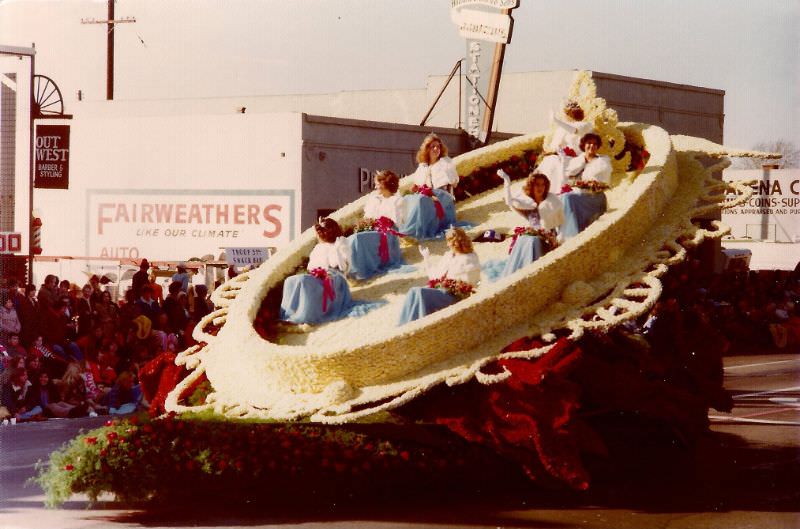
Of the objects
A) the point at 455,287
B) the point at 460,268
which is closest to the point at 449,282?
the point at 455,287

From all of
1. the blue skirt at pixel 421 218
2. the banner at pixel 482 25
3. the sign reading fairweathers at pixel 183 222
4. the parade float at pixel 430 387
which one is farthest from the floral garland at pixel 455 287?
the sign reading fairweathers at pixel 183 222

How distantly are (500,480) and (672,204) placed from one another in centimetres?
391

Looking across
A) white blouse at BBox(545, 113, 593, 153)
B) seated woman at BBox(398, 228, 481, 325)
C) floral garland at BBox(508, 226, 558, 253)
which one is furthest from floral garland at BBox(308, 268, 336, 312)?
white blouse at BBox(545, 113, 593, 153)

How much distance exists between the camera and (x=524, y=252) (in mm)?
11258

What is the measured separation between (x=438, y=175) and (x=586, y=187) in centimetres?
181

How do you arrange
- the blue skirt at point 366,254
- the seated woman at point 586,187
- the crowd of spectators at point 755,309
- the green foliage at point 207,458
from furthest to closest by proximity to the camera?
the crowd of spectators at point 755,309
the blue skirt at point 366,254
the seated woman at point 586,187
the green foliage at point 207,458

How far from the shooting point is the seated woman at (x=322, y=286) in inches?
453

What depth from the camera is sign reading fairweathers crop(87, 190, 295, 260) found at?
989 inches

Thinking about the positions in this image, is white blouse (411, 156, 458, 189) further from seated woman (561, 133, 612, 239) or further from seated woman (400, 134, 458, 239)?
seated woman (561, 133, 612, 239)

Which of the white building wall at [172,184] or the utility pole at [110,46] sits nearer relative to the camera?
Result: the white building wall at [172,184]

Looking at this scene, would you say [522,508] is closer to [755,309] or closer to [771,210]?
[755,309]

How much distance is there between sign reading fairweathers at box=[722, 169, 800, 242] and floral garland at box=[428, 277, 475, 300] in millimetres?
33715

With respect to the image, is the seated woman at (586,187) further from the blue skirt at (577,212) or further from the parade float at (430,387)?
the parade float at (430,387)

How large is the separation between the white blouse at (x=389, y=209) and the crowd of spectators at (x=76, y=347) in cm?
274
